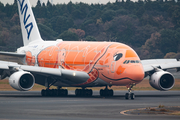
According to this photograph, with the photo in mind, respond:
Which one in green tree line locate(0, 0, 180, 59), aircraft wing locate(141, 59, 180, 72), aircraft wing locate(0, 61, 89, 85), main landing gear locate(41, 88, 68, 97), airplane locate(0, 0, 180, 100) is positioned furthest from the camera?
green tree line locate(0, 0, 180, 59)

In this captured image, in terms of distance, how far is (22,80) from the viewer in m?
37.7

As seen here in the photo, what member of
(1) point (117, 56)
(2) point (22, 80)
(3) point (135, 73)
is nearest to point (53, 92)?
(2) point (22, 80)

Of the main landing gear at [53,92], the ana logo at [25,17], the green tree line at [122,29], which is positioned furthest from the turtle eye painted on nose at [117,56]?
the green tree line at [122,29]

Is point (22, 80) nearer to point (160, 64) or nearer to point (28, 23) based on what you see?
point (28, 23)

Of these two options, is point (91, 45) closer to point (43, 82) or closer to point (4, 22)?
point (43, 82)

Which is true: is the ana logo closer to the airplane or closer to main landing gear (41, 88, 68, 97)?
the airplane

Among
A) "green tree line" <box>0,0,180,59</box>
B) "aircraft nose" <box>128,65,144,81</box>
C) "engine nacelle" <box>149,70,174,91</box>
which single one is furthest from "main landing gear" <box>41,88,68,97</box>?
"green tree line" <box>0,0,180,59</box>

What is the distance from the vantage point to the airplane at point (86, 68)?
35938 millimetres

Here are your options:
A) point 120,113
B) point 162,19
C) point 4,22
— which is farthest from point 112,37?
point 120,113

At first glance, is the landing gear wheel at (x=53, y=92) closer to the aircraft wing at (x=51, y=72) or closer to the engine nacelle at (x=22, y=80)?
the aircraft wing at (x=51, y=72)

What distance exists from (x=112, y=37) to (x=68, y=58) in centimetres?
12668

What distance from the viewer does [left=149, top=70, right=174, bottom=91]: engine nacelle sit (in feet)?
129

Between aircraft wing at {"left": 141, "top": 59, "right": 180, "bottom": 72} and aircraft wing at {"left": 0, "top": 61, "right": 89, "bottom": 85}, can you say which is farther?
aircraft wing at {"left": 141, "top": 59, "right": 180, "bottom": 72}

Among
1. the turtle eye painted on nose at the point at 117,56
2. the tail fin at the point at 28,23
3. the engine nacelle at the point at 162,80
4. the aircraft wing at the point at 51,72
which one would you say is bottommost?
the engine nacelle at the point at 162,80
